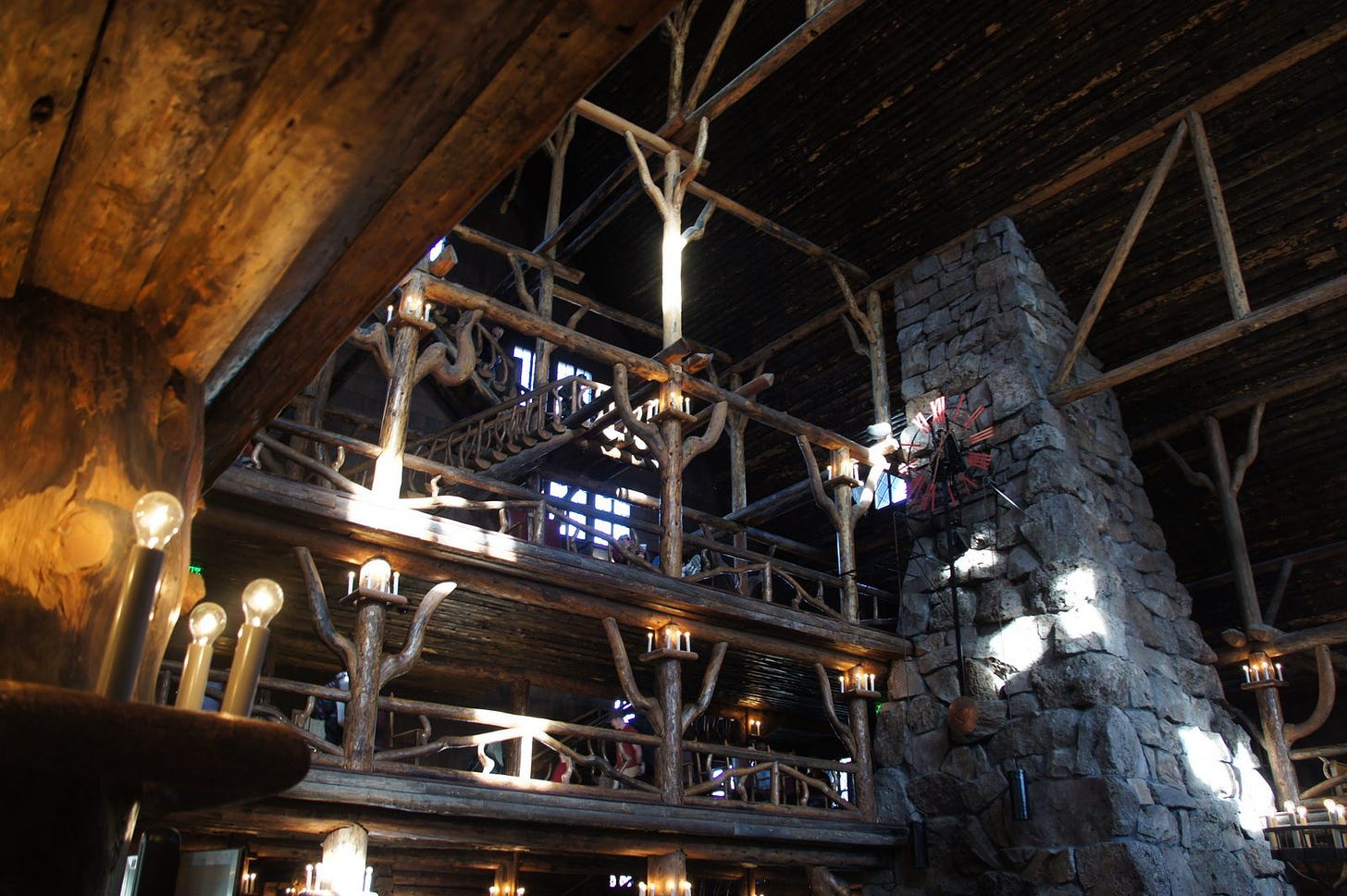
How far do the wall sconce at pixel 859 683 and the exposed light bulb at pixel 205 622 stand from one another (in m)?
11.5

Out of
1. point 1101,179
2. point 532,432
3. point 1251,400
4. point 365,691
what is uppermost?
point 1101,179

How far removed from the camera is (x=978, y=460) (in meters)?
12.7

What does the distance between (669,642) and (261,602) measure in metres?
9.06

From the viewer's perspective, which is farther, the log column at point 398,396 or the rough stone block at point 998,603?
the rough stone block at point 998,603

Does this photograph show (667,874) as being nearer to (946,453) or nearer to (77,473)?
(946,453)

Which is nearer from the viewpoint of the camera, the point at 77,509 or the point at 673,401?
the point at 77,509

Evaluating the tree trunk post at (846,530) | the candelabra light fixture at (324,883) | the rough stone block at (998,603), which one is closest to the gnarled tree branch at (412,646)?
the candelabra light fixture at (324,883)

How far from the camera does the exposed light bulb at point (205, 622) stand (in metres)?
2.24

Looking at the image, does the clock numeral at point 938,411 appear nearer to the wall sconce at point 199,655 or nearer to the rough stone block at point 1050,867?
the rough stone block at point 1050,867

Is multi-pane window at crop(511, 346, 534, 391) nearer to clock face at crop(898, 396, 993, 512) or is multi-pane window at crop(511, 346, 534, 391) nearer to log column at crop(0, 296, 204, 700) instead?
clock face at crop(898, 396, 993, 512)

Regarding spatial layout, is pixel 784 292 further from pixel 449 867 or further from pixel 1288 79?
pixel 449 867

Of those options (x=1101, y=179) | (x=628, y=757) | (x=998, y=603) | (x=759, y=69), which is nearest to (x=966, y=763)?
(x=998, y=603)

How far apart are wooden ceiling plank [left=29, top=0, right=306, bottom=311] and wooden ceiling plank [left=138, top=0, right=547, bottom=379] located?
0.16 ft

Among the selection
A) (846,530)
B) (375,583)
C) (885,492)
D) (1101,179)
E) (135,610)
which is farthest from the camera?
(885,492)
